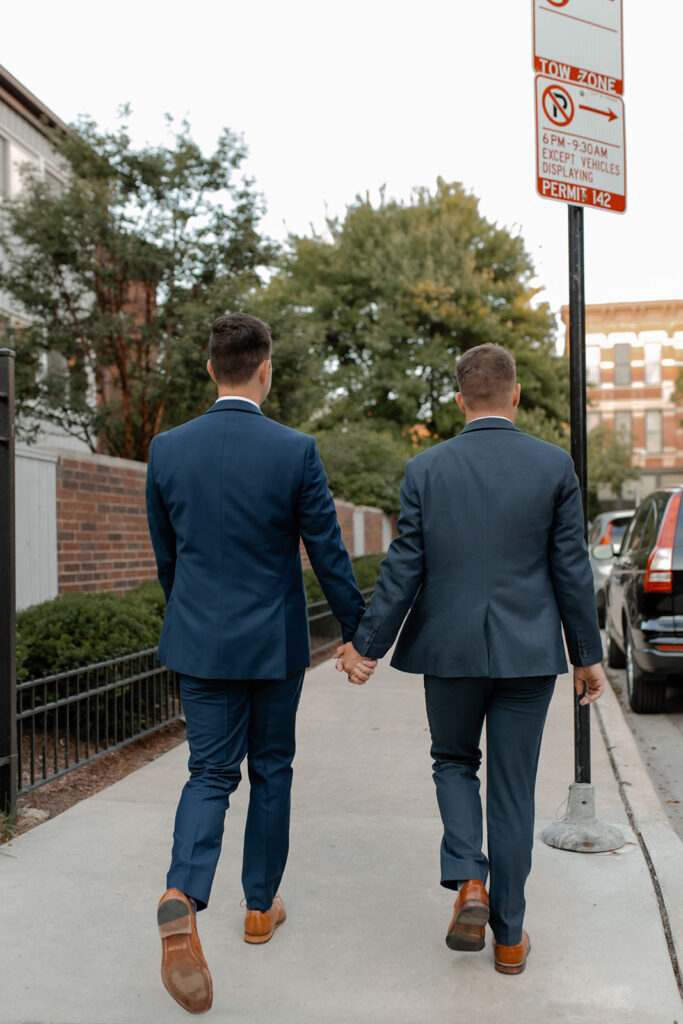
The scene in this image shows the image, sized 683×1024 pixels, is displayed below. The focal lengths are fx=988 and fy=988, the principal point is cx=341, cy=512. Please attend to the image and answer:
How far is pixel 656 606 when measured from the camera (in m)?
6.93

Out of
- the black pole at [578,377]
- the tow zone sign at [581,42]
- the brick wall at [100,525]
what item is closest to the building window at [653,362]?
the brick wall at [100,525]

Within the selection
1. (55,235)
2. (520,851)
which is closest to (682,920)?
(520,851)

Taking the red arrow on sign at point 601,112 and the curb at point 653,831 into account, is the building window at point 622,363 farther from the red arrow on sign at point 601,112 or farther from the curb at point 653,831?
the red arrow on sign at point 601,112

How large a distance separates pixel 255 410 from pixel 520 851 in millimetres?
1534

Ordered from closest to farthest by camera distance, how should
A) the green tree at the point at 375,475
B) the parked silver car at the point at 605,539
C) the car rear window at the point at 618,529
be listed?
the parked silver car at the point at 605,539
the car rear window at the point at 618,529
the green tree at the point at 375,475

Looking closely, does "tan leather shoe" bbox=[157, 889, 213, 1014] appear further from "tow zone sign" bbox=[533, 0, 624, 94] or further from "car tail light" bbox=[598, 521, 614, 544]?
"car tail light" bbox=[598, 521, 614, 544]

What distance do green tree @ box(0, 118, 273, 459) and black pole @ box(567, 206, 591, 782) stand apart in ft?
25.8

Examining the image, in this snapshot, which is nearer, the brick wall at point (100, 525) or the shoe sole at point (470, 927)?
the shoe sole at point (470, 927)

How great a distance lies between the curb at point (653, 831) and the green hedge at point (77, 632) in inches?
115

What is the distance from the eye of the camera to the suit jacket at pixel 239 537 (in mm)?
2896

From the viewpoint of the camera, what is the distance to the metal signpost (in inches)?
160

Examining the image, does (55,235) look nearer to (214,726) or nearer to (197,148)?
(197,148)

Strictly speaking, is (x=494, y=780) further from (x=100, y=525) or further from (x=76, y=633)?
(x=100, y=525)

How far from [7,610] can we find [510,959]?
243 cm
